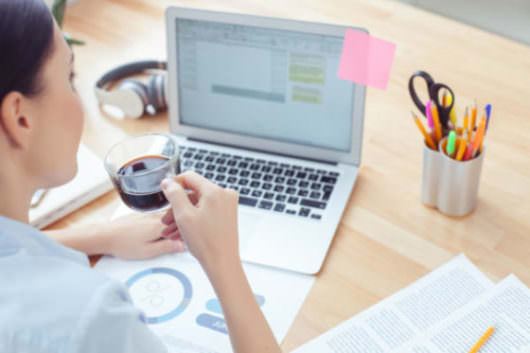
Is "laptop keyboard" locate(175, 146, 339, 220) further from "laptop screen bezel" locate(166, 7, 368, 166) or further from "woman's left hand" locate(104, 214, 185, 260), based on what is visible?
"woman's left hand" locate(104, 214, 185, 260)

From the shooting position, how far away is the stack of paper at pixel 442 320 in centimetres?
78

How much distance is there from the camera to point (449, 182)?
3.05 feet

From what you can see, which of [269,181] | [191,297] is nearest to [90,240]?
[191,297]

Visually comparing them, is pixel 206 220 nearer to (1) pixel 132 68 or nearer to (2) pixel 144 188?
(2) pixel 144 188

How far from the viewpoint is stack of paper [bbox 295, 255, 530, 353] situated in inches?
30.5

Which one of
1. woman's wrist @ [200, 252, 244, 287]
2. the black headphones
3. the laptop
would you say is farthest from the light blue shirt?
the black headphones

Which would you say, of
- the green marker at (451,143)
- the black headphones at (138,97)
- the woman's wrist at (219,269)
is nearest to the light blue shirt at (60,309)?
the woman's wrist at (219,269)

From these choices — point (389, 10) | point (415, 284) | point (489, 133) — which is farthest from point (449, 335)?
point (389, 10)

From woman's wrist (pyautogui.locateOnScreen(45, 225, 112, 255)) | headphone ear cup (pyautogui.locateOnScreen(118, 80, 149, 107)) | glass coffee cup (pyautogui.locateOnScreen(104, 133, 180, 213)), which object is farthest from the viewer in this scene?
headphone ear cup (pyautogui.locateOnScreen(118, 80, 149, 107))

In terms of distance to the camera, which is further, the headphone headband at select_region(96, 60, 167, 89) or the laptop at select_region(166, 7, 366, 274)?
the headphone headband at select_region(96, 60, 167, 89)

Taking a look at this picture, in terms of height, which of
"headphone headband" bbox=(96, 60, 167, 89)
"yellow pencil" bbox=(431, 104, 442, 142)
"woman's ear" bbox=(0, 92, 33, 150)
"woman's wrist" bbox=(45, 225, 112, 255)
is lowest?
"woman's wrist" bbox=(45, 225, 112, 255)

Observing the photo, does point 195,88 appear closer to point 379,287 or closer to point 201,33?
point 201,33

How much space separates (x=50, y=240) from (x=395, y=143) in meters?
0.68

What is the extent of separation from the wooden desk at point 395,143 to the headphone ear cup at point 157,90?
1.5 inches
